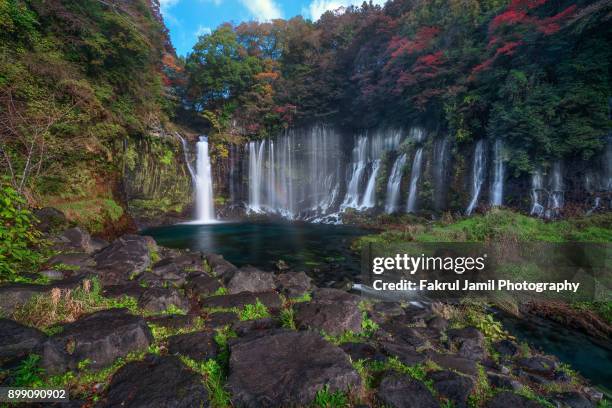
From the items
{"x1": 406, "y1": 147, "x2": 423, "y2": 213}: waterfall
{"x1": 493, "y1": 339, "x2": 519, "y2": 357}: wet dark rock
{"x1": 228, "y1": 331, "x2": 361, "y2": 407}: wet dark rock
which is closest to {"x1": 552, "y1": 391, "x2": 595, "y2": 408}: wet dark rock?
{"x1": 493, "y1": 339, "x2": 519, "y2": 357}: wet dark rock

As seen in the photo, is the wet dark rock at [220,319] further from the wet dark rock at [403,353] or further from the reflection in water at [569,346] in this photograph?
the reflection in water at [569,346]

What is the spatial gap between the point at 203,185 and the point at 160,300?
2335cm

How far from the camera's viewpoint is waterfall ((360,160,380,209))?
2443cm

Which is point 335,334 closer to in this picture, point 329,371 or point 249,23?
point 329,371

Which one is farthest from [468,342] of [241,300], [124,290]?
[124,290]

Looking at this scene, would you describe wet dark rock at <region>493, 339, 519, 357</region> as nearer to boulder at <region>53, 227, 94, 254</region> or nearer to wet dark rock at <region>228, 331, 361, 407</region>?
wet dark rock at <region>228, 331, 361, 407</region>

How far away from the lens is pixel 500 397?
298cm

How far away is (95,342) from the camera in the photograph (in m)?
2.97

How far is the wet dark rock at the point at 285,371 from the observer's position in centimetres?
254

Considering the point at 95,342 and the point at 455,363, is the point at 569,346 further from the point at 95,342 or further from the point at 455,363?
the point at 95,342

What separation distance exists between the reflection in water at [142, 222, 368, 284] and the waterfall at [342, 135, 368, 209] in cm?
775

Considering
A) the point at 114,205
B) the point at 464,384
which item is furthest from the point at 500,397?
the point at 114,205

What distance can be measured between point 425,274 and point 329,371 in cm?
721

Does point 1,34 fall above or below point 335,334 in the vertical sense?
above
